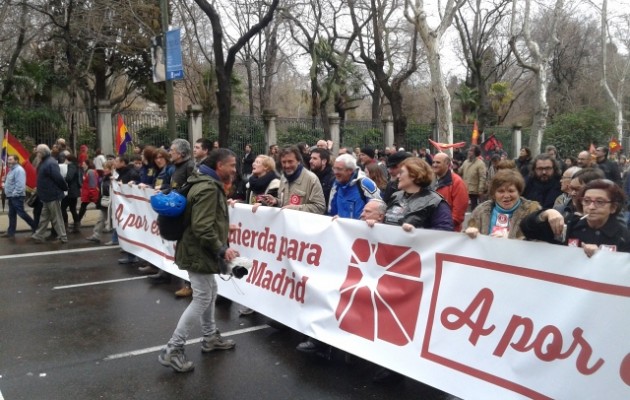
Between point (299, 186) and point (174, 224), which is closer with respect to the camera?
point (174, 224)

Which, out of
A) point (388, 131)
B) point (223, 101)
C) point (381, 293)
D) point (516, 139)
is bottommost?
point (381, 293)

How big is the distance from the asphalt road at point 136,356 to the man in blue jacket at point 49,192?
334cm

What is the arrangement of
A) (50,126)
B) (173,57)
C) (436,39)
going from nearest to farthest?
(173,57)
(436,39)
(50,126)

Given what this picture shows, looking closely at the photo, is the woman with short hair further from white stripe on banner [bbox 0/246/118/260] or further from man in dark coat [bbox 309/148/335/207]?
white stripe on banner [bbox 0/246/118/260]

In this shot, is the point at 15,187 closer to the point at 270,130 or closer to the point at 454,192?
the point at 454,192

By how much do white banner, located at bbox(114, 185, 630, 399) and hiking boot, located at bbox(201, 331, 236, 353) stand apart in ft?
1.65

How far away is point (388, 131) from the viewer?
973 inches

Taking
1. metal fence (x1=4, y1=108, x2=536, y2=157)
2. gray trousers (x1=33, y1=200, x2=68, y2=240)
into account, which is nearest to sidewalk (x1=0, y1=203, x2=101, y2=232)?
gray trousers (x1=33, y1=200, x2=68, y2=240)

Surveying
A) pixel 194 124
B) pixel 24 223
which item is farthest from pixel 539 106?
pixel 24 223

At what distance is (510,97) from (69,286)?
35795 mm

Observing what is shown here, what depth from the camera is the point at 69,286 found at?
7793 millimetres

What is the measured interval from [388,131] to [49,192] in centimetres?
1607

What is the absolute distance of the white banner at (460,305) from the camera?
3172mm

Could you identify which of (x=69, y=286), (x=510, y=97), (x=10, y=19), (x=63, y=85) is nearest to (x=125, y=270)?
(x=69, y=286)
